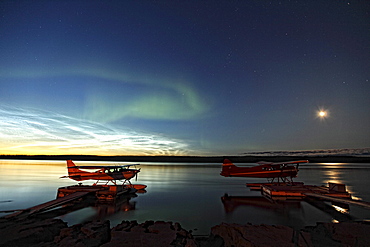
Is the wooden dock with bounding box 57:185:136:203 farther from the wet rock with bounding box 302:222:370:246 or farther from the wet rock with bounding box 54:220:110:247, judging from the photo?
the wet rock with bounding box 302:222:370:246

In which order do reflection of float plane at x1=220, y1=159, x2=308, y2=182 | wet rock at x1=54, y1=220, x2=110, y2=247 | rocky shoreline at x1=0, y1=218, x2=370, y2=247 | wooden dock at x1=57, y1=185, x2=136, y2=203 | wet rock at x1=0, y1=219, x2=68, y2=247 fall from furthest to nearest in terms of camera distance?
1. reflection of float plane at x1=220, y1=159, x2=308, y2=182
2. wooden dock at x1=57, y1=185, x2=136, y2=203
3. wet rock at x1=0, y1=219, x2=68, y2=247
4. wet rock at x1=54, y1=220, x2=110, y2=247
5. rocky shoreline at x1=0, y1=218, x2=370, y2=247

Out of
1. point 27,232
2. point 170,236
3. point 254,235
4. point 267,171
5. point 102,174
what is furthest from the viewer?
point 267,171

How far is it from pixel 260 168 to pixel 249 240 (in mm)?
14966

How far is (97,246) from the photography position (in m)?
5.96

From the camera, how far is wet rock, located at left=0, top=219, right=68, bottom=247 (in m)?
6.28

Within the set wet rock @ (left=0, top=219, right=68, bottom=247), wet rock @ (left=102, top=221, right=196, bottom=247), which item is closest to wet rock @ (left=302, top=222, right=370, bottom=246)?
wet rock @ (left=102, top=221, right=196, bottom=247)

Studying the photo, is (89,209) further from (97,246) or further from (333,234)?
(333,234)

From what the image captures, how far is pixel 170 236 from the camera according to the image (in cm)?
640

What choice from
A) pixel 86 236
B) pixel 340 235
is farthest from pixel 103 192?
pixel 340 235

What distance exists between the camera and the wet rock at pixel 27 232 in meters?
6.28

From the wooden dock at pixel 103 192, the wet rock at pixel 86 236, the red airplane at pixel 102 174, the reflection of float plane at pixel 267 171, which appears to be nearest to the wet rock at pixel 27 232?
the wet rock at pixel 86 236

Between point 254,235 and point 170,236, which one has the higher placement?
point 254,235

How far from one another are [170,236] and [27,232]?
4.96 m

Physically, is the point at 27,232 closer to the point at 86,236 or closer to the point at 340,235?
the point at 86,236
